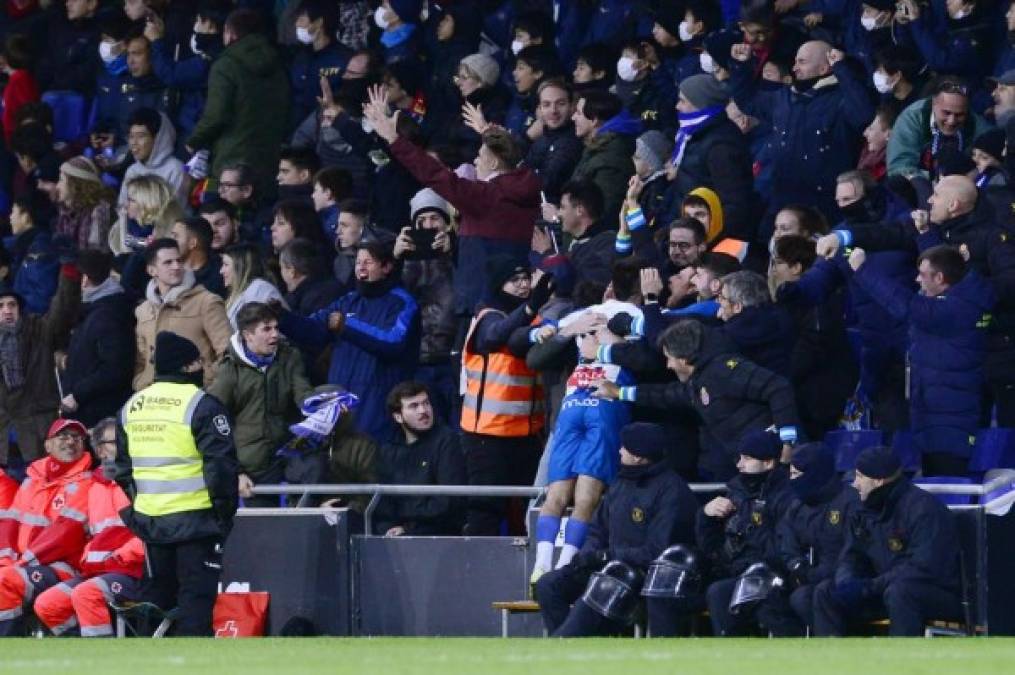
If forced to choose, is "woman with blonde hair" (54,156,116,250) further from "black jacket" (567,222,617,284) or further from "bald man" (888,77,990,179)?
"bald man" (888,77,990,179)

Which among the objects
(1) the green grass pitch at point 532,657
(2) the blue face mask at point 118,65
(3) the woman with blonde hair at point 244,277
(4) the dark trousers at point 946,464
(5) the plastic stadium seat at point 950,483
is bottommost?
(1) the green grass pitch at point 532,657

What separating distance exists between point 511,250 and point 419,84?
10.7ft

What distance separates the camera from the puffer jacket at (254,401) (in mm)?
16219

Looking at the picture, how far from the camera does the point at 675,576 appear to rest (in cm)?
1409

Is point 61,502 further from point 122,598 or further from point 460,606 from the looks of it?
point 460,606

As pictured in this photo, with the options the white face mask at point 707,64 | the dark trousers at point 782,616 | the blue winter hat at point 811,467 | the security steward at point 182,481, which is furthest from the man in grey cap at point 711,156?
the security steward at point 182,481

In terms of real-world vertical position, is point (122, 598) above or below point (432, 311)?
below

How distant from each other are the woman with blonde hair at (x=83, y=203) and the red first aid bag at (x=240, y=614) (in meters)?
5.98

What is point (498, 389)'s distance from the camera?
52.7ft

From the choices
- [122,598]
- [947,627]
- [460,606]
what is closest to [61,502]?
[122,598]

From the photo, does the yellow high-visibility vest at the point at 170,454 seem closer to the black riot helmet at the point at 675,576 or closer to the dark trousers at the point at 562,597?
the dark trousers at the point at 562,597

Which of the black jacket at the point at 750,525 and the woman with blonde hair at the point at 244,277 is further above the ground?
the woman with blonde hair at the point at 244,277

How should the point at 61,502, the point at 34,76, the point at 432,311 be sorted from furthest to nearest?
the point at 34,76, the point at 432,311, the point at 61,502

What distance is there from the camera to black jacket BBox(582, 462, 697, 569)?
1446cm
